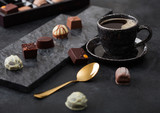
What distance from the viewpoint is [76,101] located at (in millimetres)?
1360

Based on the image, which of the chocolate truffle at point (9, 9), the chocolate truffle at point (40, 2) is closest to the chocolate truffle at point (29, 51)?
the chocolate truffle at point (9, 9)

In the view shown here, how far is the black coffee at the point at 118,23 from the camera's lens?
1.67m

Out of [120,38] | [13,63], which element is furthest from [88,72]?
[13,63]

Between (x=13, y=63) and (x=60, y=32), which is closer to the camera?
(x=13, y=63)

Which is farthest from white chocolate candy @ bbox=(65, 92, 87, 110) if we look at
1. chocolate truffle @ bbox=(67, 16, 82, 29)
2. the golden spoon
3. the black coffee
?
chocolate truffle @ bbox=(67, 16, 82, 29)

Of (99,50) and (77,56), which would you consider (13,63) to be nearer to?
(77,56)

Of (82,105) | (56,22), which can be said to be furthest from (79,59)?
(56,22)

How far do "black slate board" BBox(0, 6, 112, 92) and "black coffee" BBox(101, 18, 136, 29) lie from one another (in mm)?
224

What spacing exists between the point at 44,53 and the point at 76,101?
19.4 inches

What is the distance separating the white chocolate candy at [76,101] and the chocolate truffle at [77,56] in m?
0.32

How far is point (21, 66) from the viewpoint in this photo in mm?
1603

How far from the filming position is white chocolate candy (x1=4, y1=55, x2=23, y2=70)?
157 centimetres

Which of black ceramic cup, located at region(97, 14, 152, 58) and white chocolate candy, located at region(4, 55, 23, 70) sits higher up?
black ceramic cup, located at region(97, 14, 152, 58)

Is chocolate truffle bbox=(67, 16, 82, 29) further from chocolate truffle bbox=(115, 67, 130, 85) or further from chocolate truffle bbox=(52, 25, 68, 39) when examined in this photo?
chocolate truffle bbox=(115, 67, 130, 85)
